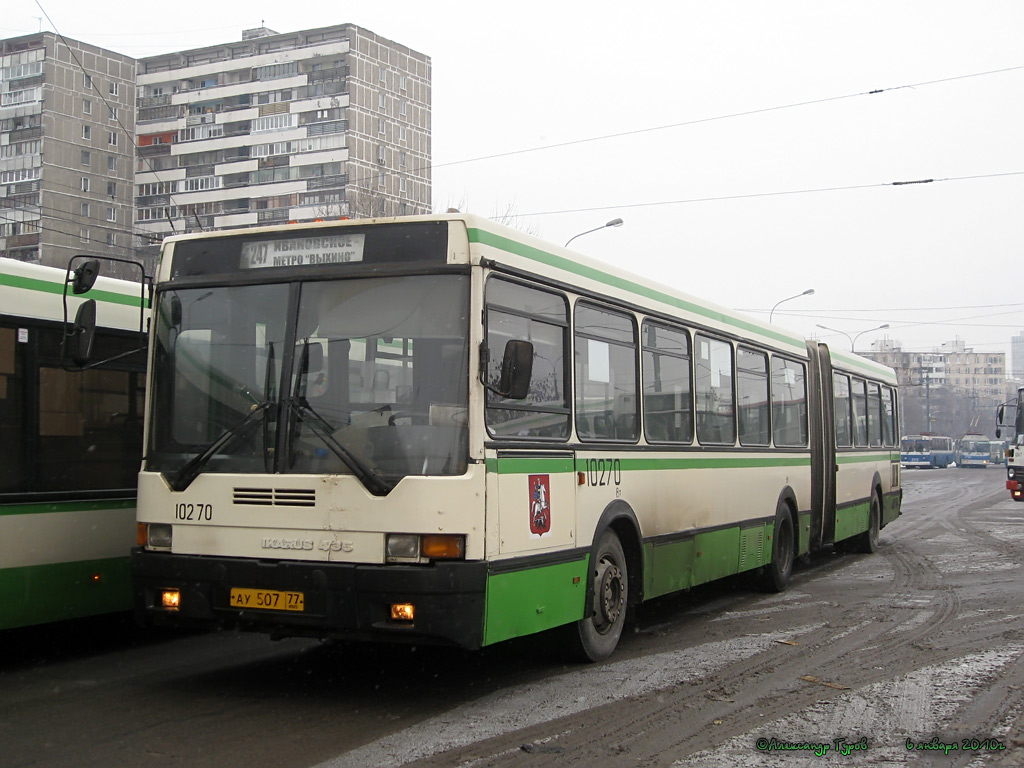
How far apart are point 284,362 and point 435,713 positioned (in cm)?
229

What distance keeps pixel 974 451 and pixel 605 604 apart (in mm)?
84146

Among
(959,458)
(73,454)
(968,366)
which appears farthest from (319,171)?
(968,366)

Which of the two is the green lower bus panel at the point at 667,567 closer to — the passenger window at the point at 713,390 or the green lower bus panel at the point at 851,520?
the passenger window at the point at 713,390

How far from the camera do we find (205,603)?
6969 millimetres

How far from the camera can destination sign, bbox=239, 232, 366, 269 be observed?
23.2 feet

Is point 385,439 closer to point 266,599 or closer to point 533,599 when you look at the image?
point 266,599

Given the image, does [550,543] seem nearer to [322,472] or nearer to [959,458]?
[322,472]

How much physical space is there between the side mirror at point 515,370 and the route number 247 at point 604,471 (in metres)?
1.48

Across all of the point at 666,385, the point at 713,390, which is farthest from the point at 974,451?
the point at 666,385

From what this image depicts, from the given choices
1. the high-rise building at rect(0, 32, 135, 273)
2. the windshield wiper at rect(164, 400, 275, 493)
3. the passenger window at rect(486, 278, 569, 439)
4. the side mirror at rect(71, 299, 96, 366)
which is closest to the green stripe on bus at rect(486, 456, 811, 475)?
the passenger window at rect(486, 278, 569, 439)

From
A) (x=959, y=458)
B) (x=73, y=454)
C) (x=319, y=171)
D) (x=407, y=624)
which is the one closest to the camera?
(x=407, y=624)

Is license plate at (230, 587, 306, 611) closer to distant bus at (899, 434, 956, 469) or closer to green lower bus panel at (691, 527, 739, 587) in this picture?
green lower bus panel at (691, 527, 739, 587)

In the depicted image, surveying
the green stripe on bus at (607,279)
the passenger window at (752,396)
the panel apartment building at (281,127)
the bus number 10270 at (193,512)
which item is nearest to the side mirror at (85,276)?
the bus number 10270 at (193,512)

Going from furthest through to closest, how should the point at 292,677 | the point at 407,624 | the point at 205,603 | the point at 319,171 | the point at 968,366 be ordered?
the point at 968,366
the point at 319,171
the point at 292,677
the point at 205,603
the point at 407,624
